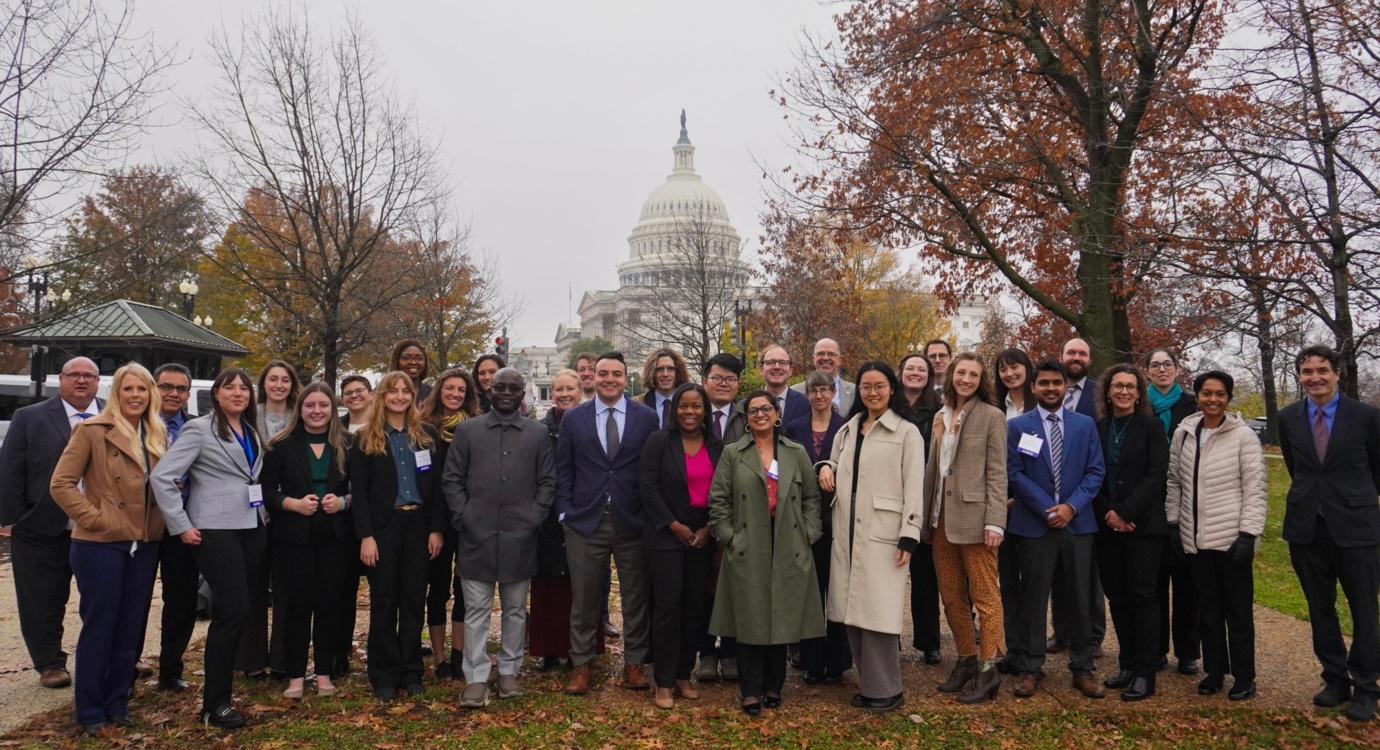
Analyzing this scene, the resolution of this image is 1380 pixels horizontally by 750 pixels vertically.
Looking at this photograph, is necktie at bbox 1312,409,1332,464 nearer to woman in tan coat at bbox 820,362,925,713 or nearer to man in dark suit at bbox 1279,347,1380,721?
man in dark suit at bbox 1279,347,1380,721

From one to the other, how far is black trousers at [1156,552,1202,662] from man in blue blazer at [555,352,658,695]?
358 cm

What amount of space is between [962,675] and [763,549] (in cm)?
166

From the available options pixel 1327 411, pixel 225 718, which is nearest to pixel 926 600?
pixel 1327 411

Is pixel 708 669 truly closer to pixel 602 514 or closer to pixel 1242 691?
pixel 602 514

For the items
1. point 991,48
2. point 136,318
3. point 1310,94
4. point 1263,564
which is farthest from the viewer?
point 136,318

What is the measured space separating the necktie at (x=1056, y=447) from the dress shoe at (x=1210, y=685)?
1.51 meters

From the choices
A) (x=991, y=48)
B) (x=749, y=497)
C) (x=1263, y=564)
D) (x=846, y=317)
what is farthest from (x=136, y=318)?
(x=1263, y=564)

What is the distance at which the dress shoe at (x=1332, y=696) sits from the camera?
5.57m

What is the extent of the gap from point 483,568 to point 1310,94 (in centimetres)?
818

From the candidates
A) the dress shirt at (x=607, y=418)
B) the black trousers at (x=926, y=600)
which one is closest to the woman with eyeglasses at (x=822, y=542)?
the black trousers at (x=926, y=600)

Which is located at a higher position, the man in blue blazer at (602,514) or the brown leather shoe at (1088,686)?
the man in blue blazer at (602,514)

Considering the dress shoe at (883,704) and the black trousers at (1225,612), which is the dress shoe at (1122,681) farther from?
the dress shoe at (883,704)

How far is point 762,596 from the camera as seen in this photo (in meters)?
5.51

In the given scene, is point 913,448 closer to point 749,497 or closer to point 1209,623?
point 749,497
